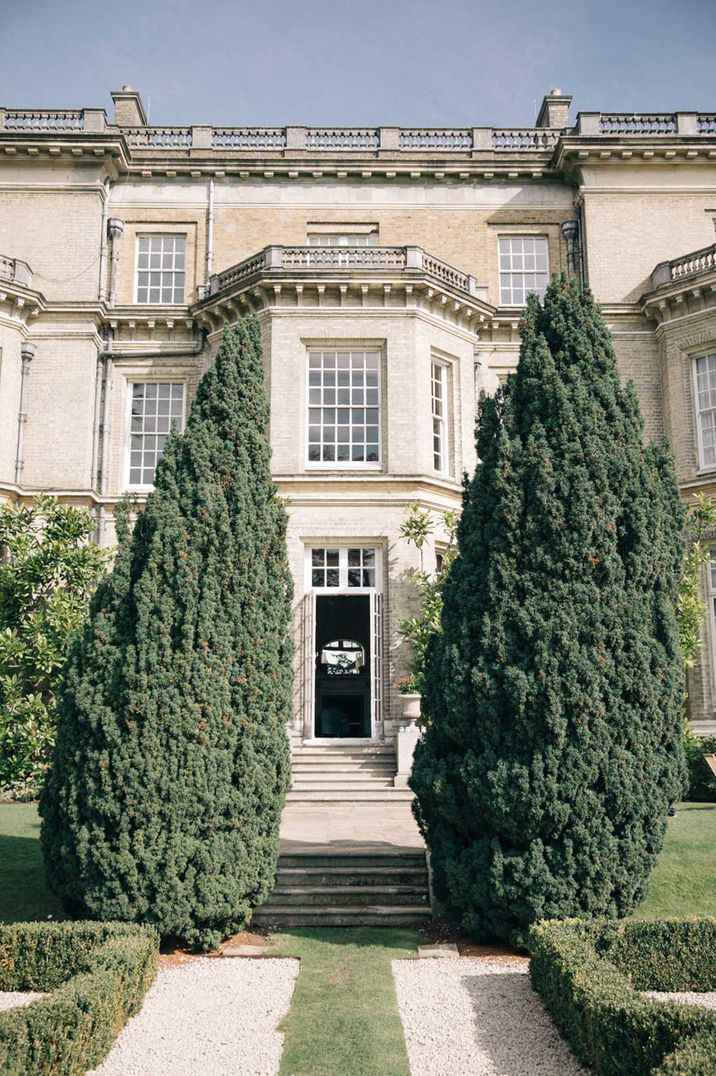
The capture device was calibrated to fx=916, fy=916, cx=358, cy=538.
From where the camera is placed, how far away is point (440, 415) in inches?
756

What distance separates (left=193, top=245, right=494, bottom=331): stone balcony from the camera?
18.2m

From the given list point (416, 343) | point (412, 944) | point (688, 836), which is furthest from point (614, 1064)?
point (416, 343)

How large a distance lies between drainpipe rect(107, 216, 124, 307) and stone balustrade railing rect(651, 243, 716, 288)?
11961mm

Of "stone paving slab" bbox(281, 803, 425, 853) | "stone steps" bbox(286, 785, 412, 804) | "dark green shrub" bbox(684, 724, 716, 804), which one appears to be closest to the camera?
"stone paving slab" bbox(281, 803, 425, 853)

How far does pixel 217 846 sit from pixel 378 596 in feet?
30.9

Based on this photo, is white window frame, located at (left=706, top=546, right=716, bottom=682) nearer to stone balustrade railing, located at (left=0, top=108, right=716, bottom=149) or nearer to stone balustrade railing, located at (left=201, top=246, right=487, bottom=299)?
stone balustrade railing, located at (left=201, top=246, right=487, bottom=299)

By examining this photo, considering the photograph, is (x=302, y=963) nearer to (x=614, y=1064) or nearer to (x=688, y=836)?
(x=614, y=1064)

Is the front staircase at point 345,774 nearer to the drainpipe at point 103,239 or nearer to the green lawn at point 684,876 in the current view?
the green lawn at point 684,876

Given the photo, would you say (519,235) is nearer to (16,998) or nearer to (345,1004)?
(345,1004)

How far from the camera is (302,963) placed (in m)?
8.11

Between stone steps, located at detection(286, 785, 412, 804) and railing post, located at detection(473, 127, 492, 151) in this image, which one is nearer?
stone steps, located at detection(286, 785, 412, 804)

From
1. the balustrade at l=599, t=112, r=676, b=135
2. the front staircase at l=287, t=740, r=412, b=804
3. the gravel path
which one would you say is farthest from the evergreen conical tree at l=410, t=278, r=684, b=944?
the balustrade at l=599, t=112, r=676, b=135

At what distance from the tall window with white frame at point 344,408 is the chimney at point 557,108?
8.70m

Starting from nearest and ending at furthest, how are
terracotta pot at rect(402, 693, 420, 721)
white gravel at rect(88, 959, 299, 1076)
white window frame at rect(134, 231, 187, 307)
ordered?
1. white gravel at rect(88, 959, 299, 1076)
2. terracotta pot at rect(402, 693, 420, 721)
3. white window frame at rect(134, 231, 187, 307)
